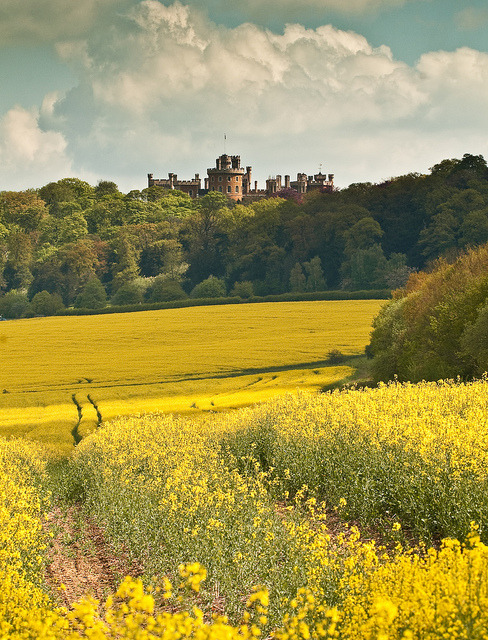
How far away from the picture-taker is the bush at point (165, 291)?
10475 cm

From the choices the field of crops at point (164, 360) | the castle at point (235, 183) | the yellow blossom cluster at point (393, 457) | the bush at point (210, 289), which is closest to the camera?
the yellow blossom cluster at point (393, 457)

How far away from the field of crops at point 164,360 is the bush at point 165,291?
1641 centimetres

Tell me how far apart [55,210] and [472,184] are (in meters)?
91.9

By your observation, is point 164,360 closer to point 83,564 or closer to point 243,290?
point 83,564

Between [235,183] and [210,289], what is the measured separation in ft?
270

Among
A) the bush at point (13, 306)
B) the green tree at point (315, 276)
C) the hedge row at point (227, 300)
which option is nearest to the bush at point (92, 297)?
the hedge row at point (227, 300)

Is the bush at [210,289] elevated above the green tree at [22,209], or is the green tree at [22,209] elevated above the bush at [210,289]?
the green tree at [22,209]

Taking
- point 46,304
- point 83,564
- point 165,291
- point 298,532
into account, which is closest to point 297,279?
point 165,291

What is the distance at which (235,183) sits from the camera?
18150 centimetres

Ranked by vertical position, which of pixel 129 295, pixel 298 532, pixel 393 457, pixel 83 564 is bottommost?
pixel 83 564

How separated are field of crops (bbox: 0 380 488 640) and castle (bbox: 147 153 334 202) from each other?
517 feet

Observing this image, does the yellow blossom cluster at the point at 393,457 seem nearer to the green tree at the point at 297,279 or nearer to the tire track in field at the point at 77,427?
the tire track in field at the point at 77,427

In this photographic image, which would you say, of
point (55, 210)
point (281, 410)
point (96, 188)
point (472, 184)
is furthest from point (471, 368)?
point (96, 188)

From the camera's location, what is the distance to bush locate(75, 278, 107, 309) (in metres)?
106
